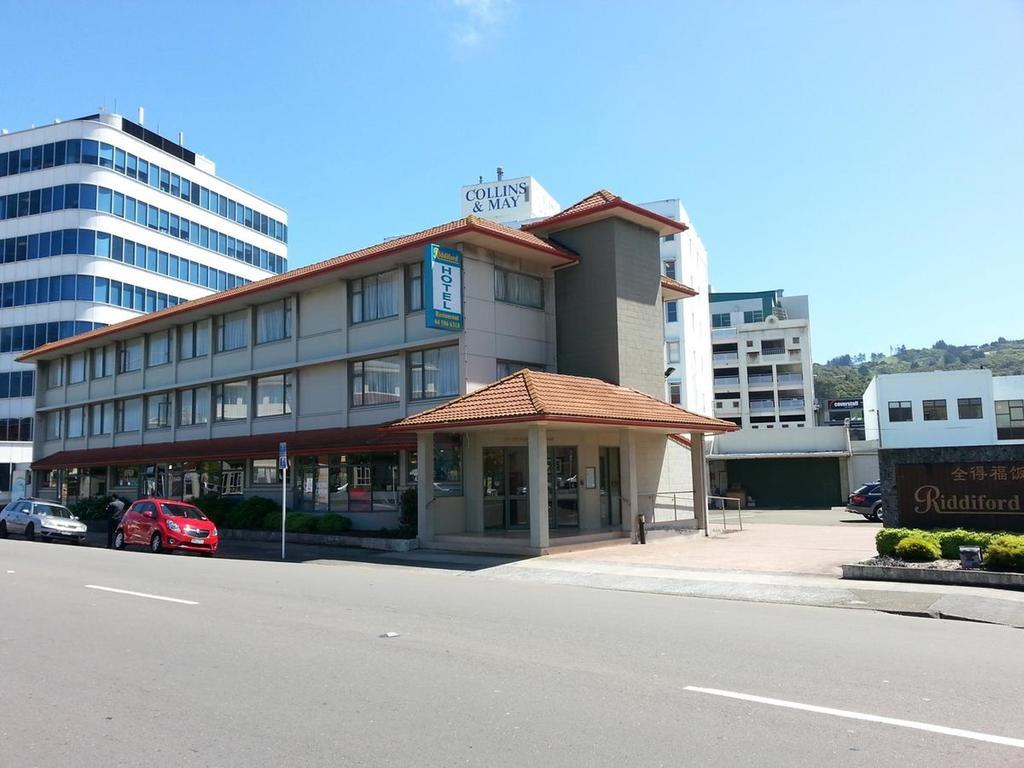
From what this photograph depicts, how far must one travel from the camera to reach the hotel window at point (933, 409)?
55.8 meters

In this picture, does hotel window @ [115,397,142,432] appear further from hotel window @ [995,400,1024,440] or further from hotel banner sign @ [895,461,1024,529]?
hotel window @ [995,400,1024,440]

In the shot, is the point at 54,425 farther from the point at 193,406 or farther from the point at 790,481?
the point at 790,481

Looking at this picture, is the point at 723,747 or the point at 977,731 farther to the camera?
the point at 977,731

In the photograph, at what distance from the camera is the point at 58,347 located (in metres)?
41.3

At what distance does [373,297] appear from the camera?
2652 centimetres

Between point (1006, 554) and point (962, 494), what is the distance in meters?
2.84

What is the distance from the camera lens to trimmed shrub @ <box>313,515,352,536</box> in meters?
24.4

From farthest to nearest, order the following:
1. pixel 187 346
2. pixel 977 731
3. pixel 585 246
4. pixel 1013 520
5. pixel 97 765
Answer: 1. pixel 187 346
2. pixel 585 246
3. pixel 1013 520
4. pixel 977 731
5. pixel 97 765

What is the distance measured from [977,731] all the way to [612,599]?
744 cm

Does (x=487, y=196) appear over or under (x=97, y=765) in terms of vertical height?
over

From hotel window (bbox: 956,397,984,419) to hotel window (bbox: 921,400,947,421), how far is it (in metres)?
1.00

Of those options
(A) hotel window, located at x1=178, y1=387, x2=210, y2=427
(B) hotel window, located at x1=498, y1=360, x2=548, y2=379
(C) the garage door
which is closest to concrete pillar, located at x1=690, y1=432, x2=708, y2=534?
(B) hotel window, located at x1=498, y1=360, x2=548, y2=379

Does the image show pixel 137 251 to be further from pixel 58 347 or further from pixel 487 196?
pixel 487 196

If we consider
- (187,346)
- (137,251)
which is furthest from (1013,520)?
(137,251)
